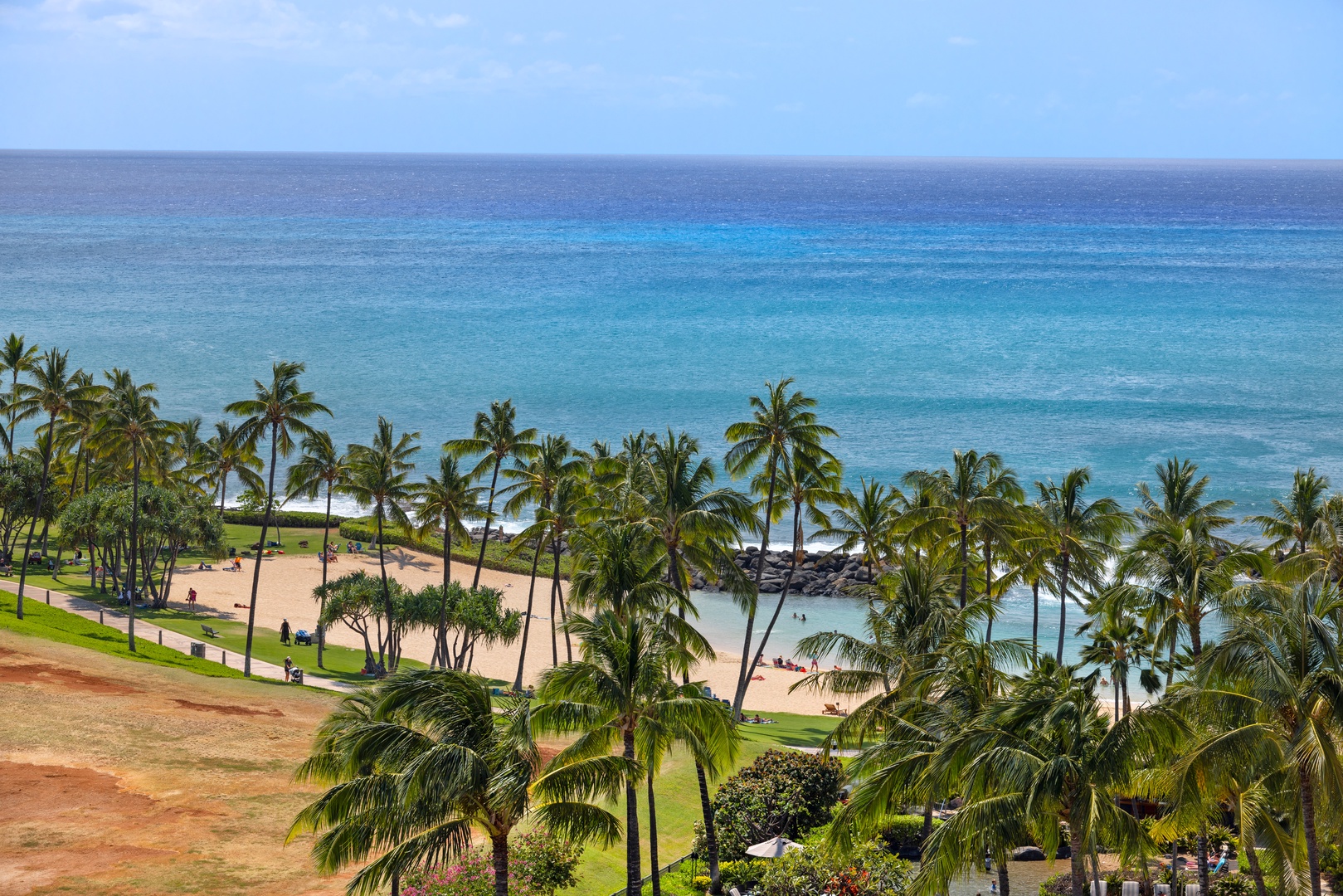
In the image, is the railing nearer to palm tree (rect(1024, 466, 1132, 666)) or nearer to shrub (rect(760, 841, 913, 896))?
shrub (rect(760, 841, 913, 896))

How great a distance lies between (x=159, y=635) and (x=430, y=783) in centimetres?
3753

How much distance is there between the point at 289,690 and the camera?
4253 cm

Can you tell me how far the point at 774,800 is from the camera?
106 ft

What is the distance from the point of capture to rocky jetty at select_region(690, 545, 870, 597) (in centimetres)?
6919

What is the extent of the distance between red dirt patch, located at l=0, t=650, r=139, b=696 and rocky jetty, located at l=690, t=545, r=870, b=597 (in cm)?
3659

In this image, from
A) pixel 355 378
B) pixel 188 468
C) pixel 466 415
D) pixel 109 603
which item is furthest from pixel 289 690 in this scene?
pixel 355 378

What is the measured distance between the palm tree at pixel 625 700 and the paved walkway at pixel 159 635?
23.9 meters

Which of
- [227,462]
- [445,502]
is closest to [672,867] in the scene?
[445,502]

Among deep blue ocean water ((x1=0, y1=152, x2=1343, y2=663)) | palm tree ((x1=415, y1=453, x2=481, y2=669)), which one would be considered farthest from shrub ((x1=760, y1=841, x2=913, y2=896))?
deep blue ocean water ((x1=0, y1=152, x2=1343, y2=663))

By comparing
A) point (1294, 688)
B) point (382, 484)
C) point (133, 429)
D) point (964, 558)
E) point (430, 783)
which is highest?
point (133, 429)

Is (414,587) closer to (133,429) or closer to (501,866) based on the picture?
(133,429)

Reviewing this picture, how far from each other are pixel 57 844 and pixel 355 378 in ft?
301

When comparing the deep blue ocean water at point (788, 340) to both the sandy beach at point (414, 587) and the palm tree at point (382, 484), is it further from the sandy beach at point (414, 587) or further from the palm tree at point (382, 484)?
the palm tree at point (382, 484)

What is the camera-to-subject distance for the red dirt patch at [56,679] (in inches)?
1490
